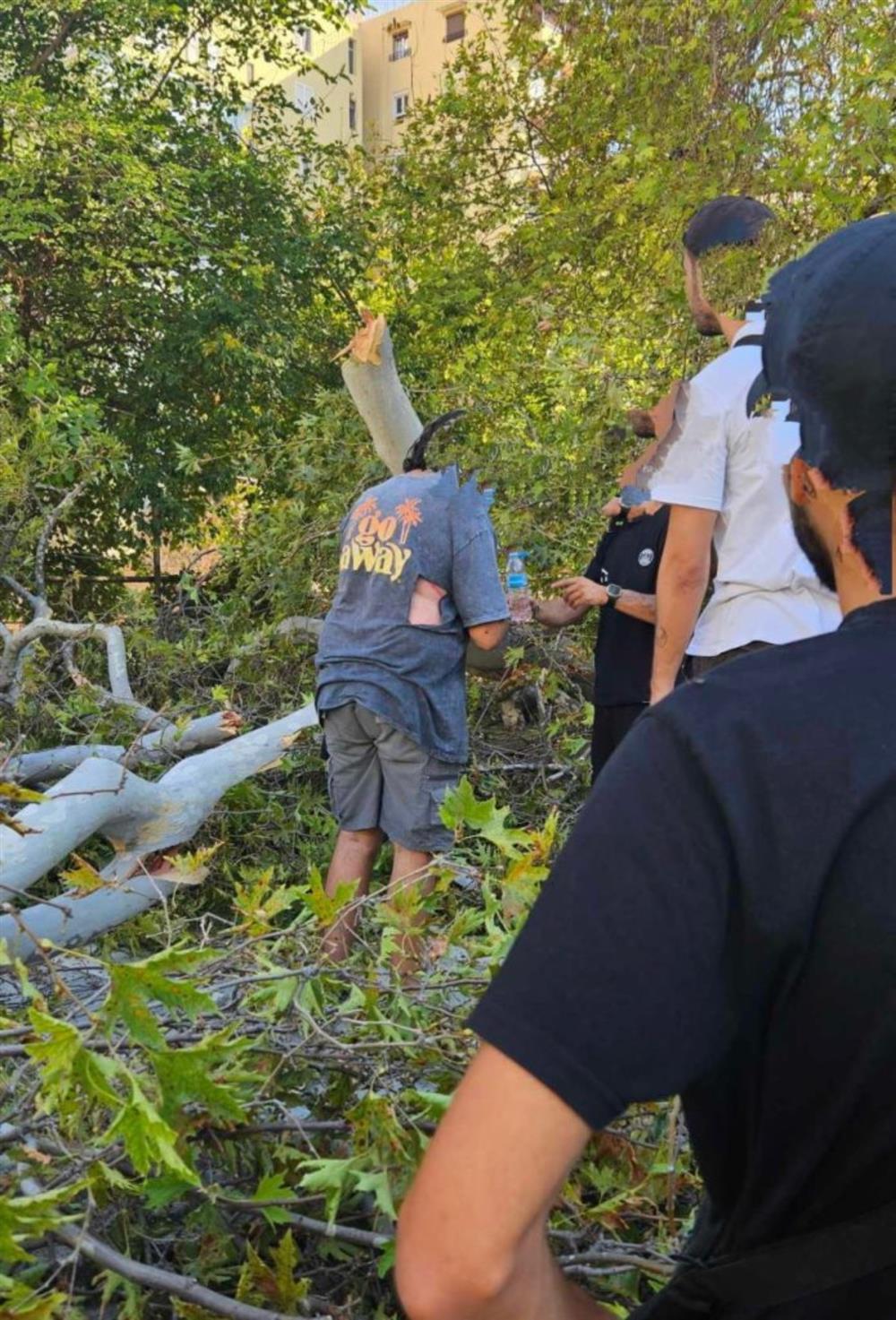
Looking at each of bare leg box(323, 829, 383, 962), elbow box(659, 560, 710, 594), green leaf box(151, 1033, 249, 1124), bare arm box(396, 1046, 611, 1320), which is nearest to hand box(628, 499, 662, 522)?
elbow box(659, 560, 710, 594)

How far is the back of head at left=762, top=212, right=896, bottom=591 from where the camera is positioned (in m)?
0.78

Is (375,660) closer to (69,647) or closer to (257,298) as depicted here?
(69,647)

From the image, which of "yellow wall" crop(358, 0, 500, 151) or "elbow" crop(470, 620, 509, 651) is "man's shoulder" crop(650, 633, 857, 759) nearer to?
"elbow" crop(470, 620, 509, 651)

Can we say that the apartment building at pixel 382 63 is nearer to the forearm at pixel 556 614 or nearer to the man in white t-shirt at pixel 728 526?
the forearm at pixel 556 614

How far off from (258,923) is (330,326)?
29.0 feet

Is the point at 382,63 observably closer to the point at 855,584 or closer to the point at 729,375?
the point at 729,375

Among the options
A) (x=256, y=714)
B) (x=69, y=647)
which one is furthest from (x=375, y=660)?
(x=69, y=647)

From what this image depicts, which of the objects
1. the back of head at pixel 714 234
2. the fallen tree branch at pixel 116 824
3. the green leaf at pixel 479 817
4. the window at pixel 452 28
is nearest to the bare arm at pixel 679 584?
the back of head at pixel 714 234

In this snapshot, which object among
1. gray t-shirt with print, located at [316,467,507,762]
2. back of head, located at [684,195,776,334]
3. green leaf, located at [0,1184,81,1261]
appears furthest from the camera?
gray t-shirt with print, located at [316,467,507,762]

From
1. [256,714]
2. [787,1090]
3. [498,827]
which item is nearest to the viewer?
[787,1090]

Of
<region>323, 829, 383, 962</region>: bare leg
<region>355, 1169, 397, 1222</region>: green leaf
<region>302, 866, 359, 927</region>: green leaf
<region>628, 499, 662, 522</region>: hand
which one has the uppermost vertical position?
<region>628, 499, 662, 522</region>: hand

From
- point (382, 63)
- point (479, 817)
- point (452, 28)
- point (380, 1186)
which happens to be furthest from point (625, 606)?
point (382, 63)

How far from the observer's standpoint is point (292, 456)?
19.8 feet

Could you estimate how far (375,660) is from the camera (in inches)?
134
